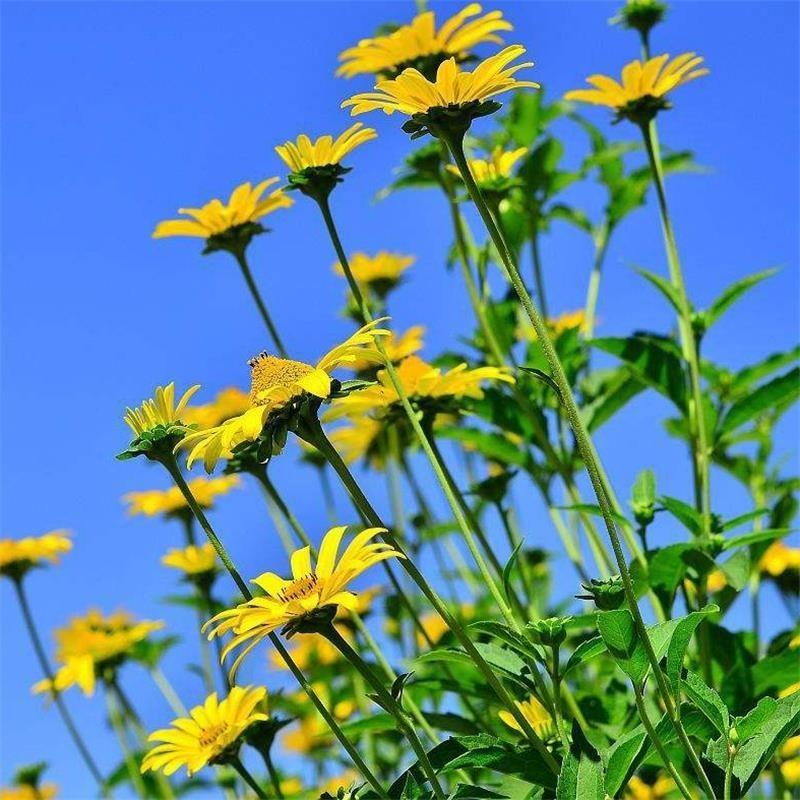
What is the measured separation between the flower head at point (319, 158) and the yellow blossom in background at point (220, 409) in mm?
1049

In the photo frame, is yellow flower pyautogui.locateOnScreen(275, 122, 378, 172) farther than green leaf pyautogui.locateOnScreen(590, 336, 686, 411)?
No

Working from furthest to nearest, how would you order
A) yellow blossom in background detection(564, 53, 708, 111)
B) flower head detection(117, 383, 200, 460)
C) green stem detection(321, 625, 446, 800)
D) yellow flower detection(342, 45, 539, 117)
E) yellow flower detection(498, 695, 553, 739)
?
yellow blossom in background detection(564, 53, 708, 111), yellow flower detection(498, 695, 553, 739), flower head detection(117, 383, 200, 460), yellow flower detection(342, 45, 539, 117), green stem detection(321, 625, 446, 800)

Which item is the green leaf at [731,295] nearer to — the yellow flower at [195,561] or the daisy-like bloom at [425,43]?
the daisy-like bloom at [425,43]

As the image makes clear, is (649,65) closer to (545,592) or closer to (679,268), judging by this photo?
(679,268)

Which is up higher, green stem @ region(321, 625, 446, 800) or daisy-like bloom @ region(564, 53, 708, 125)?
daisy-like bloom @ region(564, 53, 708, 125)

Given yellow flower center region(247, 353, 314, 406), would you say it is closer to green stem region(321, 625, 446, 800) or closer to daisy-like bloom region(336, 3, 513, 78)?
green stem region(321, 625, 446, 800)

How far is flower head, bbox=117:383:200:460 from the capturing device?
1.67 m

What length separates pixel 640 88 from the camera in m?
2.23

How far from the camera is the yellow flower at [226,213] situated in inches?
84.8

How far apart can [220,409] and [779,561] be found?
57.5 inches

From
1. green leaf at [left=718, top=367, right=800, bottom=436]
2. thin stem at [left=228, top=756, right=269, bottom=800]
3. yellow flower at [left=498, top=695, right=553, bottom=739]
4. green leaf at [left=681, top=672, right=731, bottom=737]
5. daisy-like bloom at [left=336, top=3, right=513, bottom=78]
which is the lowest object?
green leaf at [left=681, top=672, right=731, bottom=737]

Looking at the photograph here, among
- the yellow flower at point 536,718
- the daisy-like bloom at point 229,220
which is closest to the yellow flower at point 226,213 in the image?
the daisy-like bloom at point 229,220

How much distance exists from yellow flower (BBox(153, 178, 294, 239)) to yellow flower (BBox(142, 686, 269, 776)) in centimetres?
77

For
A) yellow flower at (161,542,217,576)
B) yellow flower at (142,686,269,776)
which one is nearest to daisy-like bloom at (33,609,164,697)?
yellow flower at (161,542,217,576)
